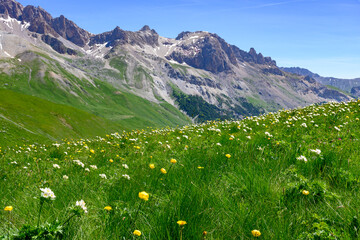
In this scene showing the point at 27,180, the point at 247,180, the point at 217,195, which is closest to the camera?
the point at 217,195

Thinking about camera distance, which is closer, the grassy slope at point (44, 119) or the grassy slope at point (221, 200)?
the grassy slope at point (221, 200)

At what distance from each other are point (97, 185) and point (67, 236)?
1.97 m

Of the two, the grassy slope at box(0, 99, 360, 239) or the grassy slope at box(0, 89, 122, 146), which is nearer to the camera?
the grassy slope at box(0, 99, 360, 239)

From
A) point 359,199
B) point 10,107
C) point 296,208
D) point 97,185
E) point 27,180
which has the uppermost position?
point 359,199

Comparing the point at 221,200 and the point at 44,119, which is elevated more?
the point at 221,200

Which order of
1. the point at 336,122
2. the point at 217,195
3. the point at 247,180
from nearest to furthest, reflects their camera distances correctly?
1. the point at 217,195
2. the point at 247,180
3. the point at 336,122

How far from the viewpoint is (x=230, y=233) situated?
2812 mm

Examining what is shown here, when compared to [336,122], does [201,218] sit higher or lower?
lower

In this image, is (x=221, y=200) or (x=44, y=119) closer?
(x=221, y=200)

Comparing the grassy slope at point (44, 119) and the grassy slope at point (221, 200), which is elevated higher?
the grassy slope at point (221, 200)

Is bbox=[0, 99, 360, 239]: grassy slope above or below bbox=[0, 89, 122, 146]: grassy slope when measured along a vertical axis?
above

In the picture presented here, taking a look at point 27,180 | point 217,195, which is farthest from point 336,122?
point 27,180

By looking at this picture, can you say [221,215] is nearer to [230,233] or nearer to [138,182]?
[230,233]

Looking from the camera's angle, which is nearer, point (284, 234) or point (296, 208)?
point (284, 234)
